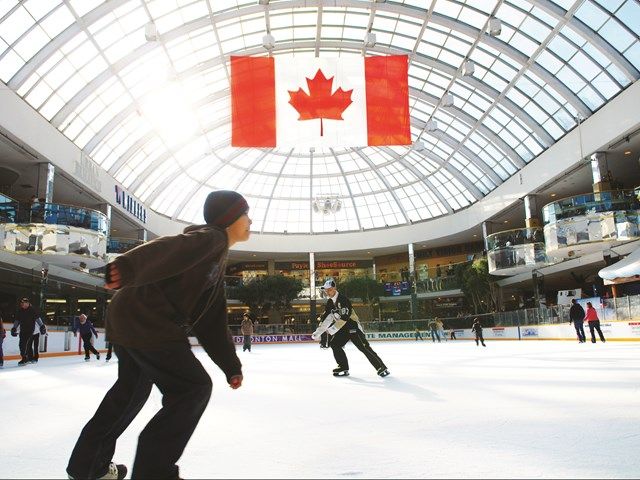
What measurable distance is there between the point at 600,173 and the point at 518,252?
20.1 feet

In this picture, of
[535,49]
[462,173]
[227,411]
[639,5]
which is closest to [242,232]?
[227,411]

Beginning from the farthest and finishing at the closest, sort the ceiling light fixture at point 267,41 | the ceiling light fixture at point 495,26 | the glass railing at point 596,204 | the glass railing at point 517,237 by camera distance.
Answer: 1. the glass railing at point 517,237
2. the ceiling light fixture at point 267,41
3. the ceiling light fixture at point 495,26
4. the glass railing at point 596,204

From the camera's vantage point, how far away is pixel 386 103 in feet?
54.7

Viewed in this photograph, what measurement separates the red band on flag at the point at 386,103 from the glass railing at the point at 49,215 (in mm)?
13934

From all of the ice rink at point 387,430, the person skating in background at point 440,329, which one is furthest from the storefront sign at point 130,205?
the ice rink at point 387,430

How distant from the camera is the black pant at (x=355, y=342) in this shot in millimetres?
8164

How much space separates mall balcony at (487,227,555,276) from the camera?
28047 mm

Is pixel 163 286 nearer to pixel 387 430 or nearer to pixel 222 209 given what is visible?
pixel 222 209

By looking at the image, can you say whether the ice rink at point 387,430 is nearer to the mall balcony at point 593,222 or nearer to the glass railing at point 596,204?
the mall balcony at point 593,222

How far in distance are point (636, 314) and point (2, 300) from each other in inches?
1106

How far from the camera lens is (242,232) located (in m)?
2.70

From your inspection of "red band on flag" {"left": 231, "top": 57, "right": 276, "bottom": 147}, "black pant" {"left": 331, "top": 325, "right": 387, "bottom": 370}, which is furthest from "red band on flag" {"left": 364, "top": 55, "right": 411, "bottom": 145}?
"black pant" {"left": 331, "top": 325, "right": 387, "bottom": 370}

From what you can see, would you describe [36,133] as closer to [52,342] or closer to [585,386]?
[52,342]

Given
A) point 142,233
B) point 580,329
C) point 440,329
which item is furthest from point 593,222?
point 142,233
